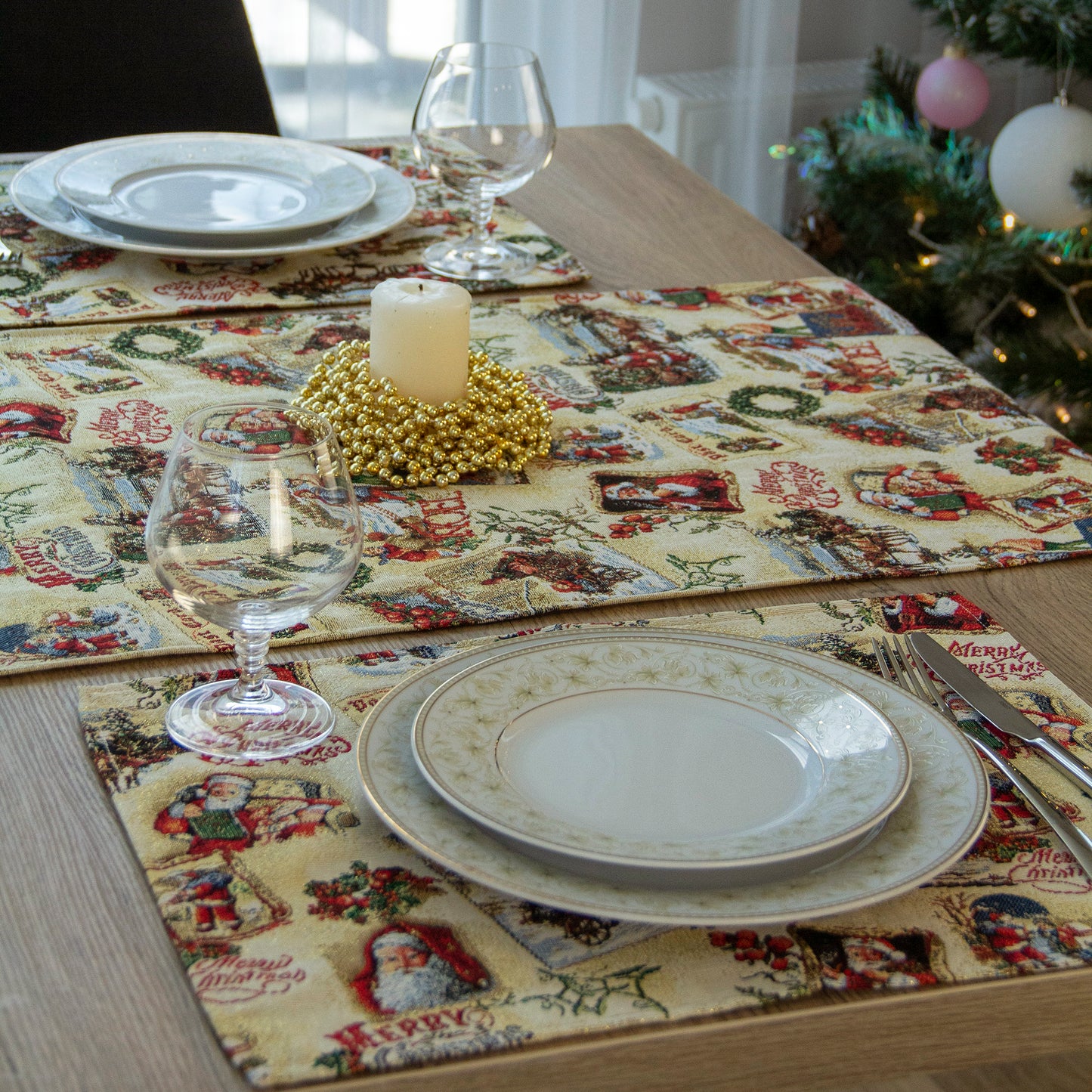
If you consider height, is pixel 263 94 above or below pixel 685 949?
above

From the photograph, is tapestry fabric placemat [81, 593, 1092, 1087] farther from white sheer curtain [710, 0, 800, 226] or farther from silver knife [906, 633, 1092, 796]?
white sheer curtain [710, 0, 800, 226]

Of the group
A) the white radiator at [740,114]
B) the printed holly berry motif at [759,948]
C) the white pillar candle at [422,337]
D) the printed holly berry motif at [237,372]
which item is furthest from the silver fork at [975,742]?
the white radiator at [740,114]

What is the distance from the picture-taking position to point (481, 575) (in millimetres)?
780

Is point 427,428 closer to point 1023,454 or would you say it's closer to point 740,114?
point 1023,454

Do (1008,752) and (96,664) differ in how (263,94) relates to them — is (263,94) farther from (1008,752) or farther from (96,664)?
(1008,752)

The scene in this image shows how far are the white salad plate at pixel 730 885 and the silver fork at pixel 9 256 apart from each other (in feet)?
2.48

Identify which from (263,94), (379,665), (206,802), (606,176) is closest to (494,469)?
(379,665)

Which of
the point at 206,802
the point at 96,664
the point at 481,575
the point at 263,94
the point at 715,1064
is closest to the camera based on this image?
the point at 715,1064

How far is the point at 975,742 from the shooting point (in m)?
0.64

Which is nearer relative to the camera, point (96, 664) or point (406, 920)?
point (406, 920)

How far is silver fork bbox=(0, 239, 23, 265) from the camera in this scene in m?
1.18

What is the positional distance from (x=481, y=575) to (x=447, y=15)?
7.08ft

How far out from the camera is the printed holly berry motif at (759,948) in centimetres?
50

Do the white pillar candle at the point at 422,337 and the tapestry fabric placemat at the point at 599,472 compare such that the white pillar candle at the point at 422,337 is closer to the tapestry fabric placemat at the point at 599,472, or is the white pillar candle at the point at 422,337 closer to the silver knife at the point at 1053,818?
the tapestry fabric placemat at the point at 599,472
